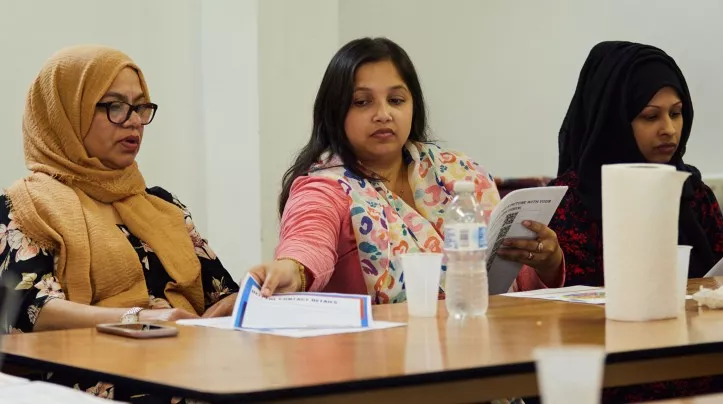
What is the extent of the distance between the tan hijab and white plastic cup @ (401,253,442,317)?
0.84 m

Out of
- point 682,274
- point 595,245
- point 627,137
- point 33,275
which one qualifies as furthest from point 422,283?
point 627,137

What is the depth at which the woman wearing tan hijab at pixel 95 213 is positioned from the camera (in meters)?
2.34

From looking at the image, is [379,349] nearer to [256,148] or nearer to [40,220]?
[40,220]

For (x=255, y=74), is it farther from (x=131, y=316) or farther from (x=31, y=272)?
(x=131, y=316)

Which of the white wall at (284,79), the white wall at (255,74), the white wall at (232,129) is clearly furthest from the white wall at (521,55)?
the white wall at (232,129)

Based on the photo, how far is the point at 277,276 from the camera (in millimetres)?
1889

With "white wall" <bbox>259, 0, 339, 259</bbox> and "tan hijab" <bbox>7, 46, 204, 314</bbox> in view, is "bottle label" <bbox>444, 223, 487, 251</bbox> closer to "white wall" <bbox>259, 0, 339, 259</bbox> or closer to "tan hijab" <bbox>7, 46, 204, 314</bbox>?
"tan hijab" <bbox>7, 46, 204, 314</bbox>

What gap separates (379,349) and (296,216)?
88 centimetres

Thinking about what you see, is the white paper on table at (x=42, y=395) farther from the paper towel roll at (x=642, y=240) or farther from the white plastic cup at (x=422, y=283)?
the paper towel roll at (x=642, y=240)

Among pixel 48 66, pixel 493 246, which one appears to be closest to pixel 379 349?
pixel 493 246

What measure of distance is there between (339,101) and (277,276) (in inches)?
29.5

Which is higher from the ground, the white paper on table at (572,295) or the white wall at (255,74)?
the white wall at (255,74)

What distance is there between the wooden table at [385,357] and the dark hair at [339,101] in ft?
2.67

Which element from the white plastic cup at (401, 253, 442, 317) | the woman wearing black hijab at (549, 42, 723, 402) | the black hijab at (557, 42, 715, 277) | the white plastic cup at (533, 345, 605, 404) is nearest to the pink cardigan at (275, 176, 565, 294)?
the white plastic cup at (401, 253, 442, 317)
